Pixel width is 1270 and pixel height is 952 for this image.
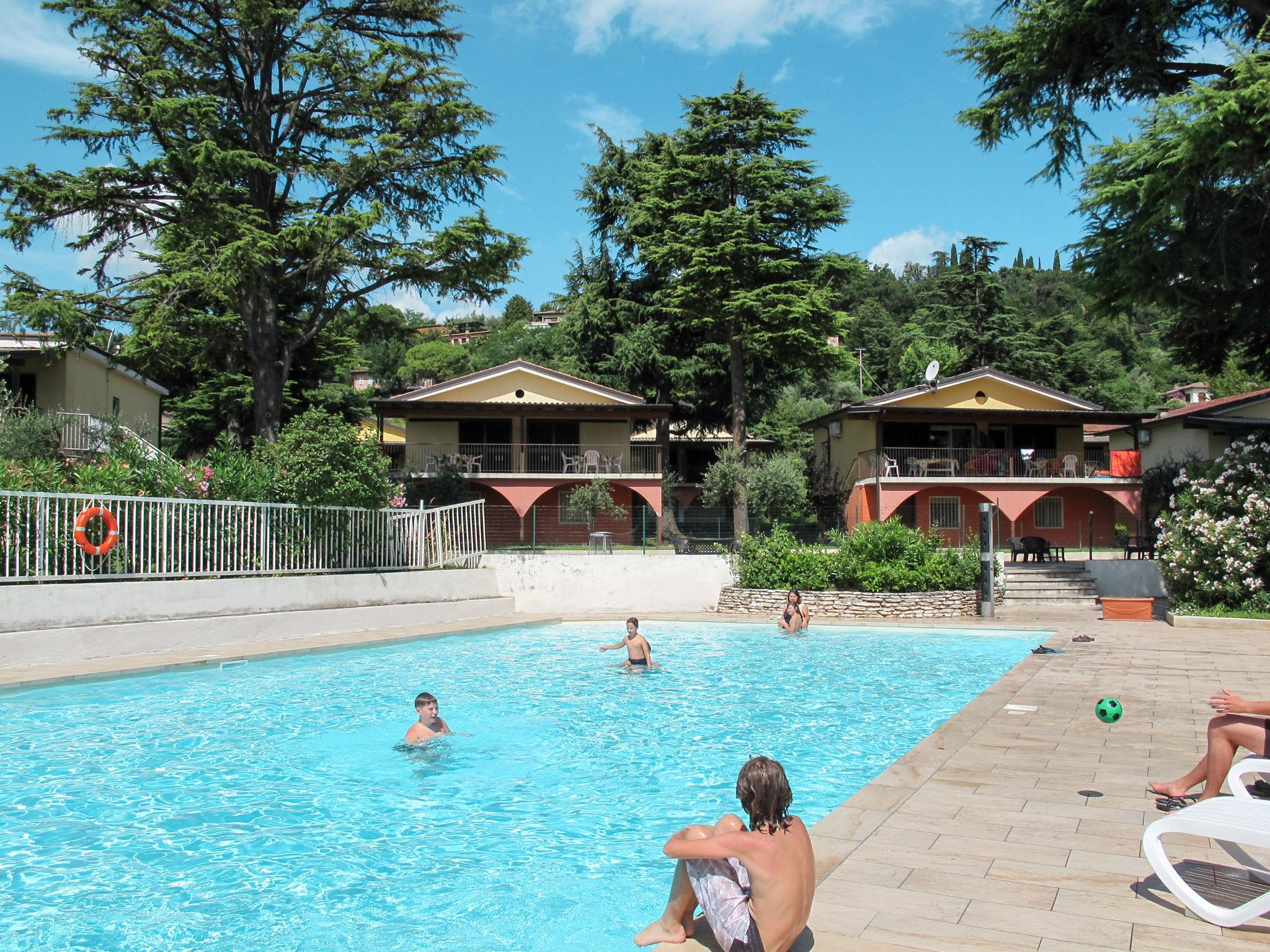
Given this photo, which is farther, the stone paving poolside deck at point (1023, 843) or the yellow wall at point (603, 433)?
the yellow wall at point (603, 433)

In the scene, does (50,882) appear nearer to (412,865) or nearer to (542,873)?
(412,865)

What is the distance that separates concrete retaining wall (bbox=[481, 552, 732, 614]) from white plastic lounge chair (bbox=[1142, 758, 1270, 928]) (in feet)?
56.2

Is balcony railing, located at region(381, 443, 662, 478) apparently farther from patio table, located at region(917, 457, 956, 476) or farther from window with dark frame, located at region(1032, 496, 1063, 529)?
window with dark frame, located at region(1032, 496, 1063, 529)

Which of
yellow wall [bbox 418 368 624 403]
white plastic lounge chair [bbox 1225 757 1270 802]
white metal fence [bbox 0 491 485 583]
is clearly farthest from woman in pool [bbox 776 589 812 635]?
yellow wall [bbox 418 368 624 403]

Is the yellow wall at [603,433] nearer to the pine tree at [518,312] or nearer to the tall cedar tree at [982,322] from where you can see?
the tall cedar tree at [982,322]

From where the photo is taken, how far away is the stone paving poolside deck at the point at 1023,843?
414 centimetres

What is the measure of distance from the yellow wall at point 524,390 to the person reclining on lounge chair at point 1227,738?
28519 millimetres

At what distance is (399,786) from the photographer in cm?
837

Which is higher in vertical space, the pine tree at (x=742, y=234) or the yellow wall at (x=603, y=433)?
the pine tree at (x=742, y=234)

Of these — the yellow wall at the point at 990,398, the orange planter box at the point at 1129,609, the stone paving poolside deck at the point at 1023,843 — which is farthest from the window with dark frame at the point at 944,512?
the stone paving poolside deck at the point at 1023,843

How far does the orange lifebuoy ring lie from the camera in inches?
516

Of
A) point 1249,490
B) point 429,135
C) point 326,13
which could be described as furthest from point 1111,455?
point 326,13

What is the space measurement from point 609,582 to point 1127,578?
13367mm

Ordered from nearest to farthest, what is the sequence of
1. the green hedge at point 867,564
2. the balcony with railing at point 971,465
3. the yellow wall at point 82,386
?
the green hedge at point 867,564
the yellow wall at point 82,386
the balcony with railing at point 971,465
